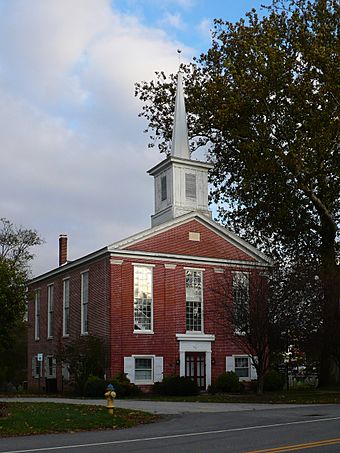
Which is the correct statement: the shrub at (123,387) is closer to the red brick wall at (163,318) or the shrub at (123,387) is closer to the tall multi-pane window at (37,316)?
the red brick wall at (163,318)

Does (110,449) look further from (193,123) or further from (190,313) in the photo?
(193,123)

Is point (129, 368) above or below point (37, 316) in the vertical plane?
below

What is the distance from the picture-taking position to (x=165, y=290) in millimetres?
37062

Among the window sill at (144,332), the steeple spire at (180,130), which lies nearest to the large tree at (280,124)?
the steeple spire at (180,130)

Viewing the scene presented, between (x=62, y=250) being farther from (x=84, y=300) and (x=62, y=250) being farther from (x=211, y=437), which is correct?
(x=211, y=437)

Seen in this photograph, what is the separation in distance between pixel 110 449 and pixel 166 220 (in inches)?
1080

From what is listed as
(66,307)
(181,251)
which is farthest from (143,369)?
(66,307)

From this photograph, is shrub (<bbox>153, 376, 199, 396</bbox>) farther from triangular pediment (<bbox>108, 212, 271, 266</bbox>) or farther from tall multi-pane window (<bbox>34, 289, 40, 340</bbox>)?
tall multi-pane window (<bbox>34, 289, 40, 340</bbox>)

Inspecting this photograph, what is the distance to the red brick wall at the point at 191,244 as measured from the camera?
37125 mm

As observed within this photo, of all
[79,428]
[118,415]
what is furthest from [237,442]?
[118,415]

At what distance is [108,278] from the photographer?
117ft

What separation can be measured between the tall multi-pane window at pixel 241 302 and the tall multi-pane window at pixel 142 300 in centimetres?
538

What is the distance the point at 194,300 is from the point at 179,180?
6898 mm

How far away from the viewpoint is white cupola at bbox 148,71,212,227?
39469mm
